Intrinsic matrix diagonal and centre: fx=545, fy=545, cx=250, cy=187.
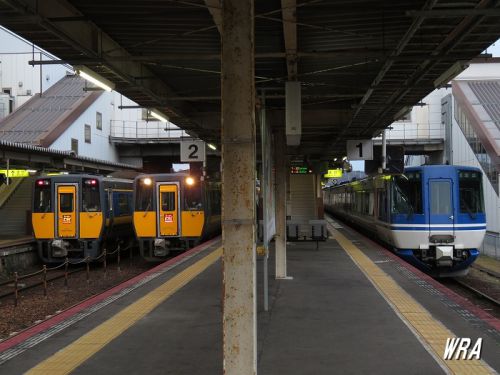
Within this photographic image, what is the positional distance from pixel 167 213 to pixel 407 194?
7425 mm

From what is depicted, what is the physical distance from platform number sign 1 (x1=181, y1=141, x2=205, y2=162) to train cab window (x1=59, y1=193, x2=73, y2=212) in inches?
149

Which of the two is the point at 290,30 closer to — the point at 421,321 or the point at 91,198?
the point at 421,321

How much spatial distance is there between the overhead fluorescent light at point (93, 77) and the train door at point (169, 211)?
8.24m

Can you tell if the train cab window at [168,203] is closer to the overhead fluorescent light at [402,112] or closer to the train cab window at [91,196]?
the train cab window at [91,196]

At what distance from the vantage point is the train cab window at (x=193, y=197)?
17.3 metres

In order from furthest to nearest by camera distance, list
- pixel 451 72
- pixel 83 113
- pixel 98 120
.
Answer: pixel 98 120 → pixel 83 113 → pixel 451 72

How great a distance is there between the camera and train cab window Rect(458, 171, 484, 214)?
13.8 m

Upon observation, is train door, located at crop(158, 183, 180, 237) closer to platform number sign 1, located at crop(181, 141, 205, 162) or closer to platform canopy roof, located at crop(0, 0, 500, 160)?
platform number sign 1, located at crop(181, 141, 205, 162)

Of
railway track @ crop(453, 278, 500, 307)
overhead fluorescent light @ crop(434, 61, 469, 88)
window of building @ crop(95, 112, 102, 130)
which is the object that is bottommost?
railway track @ crop(453, 278, 500, 307)

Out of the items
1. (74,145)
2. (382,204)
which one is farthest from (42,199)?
(74,145)

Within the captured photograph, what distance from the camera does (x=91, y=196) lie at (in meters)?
17.1

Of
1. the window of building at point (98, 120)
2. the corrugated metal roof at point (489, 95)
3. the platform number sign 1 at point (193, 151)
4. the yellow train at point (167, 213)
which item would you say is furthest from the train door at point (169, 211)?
the corrugated metal roof at point (489, 95)

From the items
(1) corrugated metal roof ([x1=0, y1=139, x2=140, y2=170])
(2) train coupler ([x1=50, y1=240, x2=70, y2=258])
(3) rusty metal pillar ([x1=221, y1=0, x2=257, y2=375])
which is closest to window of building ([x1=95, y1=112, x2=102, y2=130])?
(1) corrugated metal roof ([x1=0, y1=139, x2=140, y2=170])

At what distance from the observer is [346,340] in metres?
6.25
